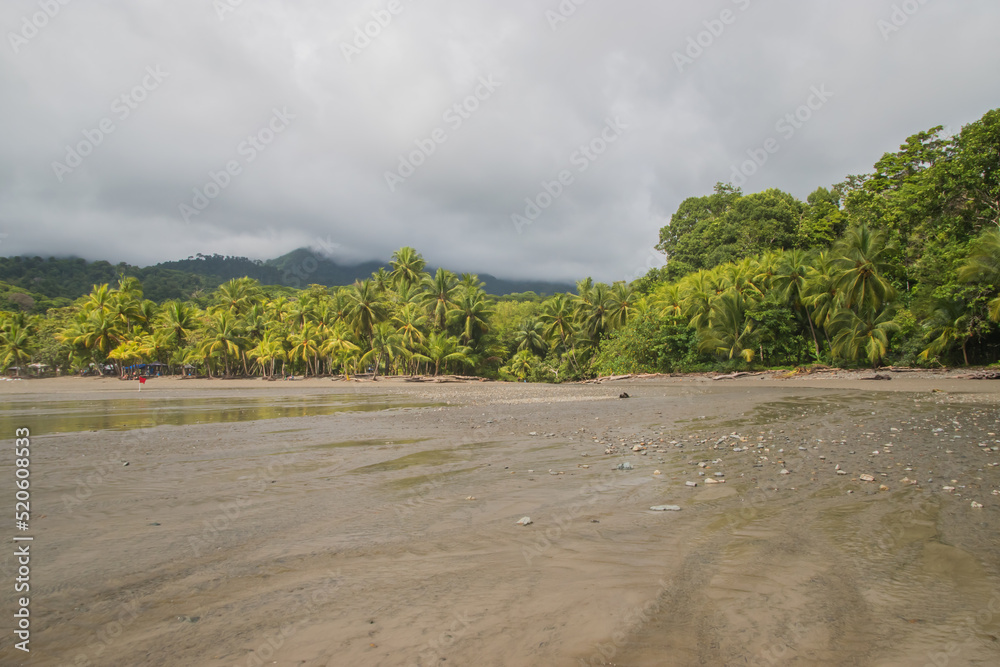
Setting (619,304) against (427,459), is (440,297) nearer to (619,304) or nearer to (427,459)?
(619,304)

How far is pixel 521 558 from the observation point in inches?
157

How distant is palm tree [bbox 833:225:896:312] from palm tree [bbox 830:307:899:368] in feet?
2.21

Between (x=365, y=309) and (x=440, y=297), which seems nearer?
(x=365, y=309)

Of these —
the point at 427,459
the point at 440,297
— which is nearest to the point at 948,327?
the point at 427,459

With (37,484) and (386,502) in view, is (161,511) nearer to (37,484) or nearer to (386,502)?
(386,502)

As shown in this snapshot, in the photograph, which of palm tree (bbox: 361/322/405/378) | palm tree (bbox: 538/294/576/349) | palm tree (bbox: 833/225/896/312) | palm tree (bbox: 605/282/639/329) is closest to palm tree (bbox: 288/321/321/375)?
palm tree (bbox: 361/322/405/378)

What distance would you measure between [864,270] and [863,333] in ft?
14.6

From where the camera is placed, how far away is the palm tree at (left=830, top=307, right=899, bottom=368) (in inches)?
1312

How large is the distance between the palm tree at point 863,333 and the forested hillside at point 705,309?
0.36 feet

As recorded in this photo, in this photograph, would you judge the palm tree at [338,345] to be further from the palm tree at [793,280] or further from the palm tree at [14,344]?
the palm tree at [14,344]

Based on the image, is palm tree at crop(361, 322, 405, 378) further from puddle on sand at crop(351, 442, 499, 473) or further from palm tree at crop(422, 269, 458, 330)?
puddle on sand at crop(351, 442, 499, 473)

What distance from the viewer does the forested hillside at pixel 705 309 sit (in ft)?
98.9

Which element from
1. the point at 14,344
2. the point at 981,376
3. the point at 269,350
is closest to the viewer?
the point at 981,376

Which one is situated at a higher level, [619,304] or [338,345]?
[619,304]
